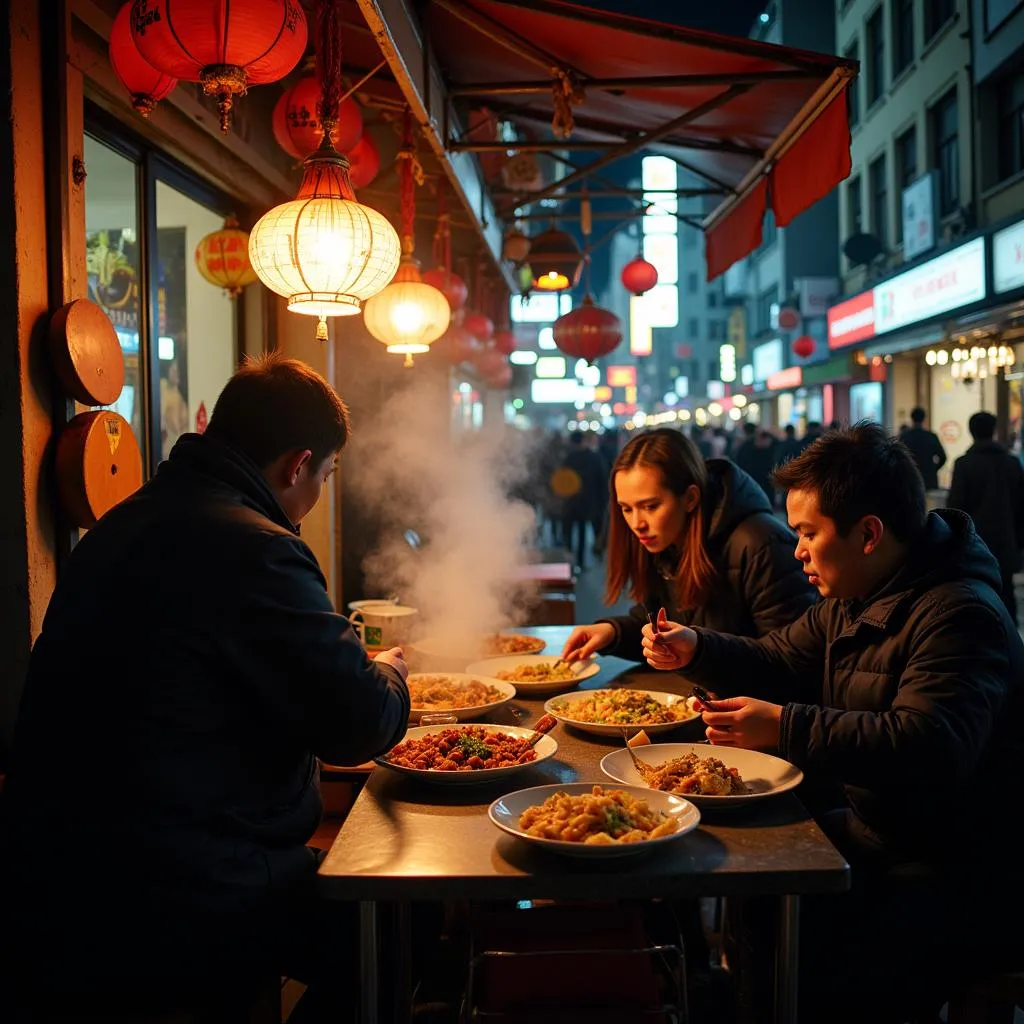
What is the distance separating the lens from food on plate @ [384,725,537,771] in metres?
2.67

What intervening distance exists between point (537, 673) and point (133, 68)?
277 cm

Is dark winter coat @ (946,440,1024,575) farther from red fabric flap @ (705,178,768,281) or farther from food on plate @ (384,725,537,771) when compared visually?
food on plate @ (384,725,537,771)

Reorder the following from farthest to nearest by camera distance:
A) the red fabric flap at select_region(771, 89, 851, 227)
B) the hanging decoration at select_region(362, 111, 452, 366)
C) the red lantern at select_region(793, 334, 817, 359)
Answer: the red lantern at select_region(793, 334, 817, 359) → the hanging decoration at select_region(362, 111, 452, 366) → the red fabric flap at select_region(771, 89, 851, 227)

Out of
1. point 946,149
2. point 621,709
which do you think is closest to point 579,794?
point 621,709

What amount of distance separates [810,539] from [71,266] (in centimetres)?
274

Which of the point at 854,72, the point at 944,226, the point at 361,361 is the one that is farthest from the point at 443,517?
the point at 944,226

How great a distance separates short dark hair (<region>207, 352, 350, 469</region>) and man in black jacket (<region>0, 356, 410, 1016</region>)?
12cm

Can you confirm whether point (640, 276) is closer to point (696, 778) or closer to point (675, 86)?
point (675, 86)

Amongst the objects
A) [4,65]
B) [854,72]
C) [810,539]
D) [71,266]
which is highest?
[854,72]

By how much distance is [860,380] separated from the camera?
23.8m

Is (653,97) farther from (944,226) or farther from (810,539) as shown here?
(944,226)

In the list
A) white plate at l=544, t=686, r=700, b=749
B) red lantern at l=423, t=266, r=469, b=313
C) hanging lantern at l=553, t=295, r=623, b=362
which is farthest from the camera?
hanging lantern at l=553, t=295, r=623, b=362

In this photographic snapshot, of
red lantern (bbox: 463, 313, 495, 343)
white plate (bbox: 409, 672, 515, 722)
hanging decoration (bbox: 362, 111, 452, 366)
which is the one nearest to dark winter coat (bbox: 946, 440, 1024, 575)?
red lantern (bbox: 463, 313, 495, 343)

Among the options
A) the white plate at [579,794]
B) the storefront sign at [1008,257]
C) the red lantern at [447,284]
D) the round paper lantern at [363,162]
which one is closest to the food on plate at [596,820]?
the white plate at [579,794]
